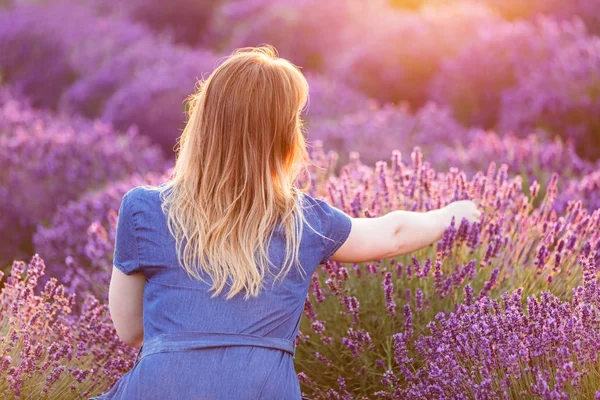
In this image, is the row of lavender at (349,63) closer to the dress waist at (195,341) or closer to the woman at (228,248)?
the woman at (228,248)

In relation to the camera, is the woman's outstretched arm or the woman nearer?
the woman

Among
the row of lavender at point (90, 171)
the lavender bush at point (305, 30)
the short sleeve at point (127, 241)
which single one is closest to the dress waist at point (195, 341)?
the short sleeve at point (127, 241)

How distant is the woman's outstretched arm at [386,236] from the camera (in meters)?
2.20

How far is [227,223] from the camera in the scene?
2053mm

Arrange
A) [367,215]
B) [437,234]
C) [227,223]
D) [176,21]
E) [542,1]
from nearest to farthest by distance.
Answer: [227,223] < [437,234] < [367,215] < [542,1] < [176,21]

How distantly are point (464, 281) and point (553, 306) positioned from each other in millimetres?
716

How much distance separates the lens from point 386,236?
225 centimetres

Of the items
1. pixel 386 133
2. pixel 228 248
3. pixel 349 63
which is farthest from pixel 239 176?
pixel 349 63

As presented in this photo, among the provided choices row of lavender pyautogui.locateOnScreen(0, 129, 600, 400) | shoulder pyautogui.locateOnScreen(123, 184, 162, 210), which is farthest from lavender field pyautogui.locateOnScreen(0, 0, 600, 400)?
shoulder pyautogui.locateOnScreen(123, 184, 162, 210)

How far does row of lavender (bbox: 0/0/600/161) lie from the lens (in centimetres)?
663

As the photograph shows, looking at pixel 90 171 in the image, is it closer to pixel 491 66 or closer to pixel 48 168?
pixel 48 168

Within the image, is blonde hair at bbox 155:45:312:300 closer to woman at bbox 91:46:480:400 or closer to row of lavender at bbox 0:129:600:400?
woman at bbox 91:46:480:400

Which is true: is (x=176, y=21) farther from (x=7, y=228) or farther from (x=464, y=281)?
(x=464, y=281)

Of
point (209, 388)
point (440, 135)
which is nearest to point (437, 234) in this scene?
point (209, 388)
